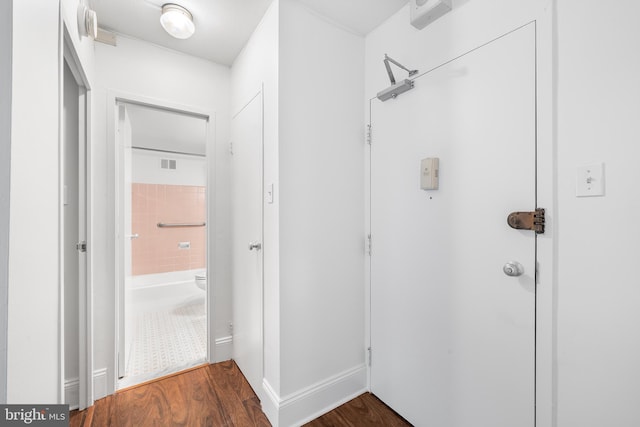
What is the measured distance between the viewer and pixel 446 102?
4.37 feet

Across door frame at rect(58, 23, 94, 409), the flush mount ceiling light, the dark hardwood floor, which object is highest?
the flush mount ceiling light

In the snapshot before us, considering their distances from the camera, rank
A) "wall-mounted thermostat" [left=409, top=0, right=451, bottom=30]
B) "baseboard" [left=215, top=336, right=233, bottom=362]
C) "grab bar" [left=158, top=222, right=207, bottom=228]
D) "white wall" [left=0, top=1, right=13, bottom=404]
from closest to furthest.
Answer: "white wall" [left=0, top=1, right=13, bottom=404] < "wall-mounted thermostat" [left=409, top=0, right=451, bottom=30] < "baseboard" [left=215, top=336, right=233, bottom=362] < "grab bar" [left=158, top=222, right=207, bottom=228]

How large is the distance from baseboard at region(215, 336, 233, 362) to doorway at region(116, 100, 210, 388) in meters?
0.10

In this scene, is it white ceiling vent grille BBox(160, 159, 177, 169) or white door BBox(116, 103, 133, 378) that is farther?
white ceiling vent grille BBox(160, 159, 177, 169)

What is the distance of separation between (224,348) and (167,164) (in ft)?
11.0

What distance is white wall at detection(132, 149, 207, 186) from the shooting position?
13.5ft

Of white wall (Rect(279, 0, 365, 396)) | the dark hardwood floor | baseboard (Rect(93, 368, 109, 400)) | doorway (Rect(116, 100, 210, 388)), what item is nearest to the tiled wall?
doorway (Rect(116, 100, 210, 388))

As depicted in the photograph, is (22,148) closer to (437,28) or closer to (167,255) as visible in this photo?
(437,28)

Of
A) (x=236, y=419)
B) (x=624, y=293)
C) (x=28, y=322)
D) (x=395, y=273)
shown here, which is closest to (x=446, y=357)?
(x=395, y=273)

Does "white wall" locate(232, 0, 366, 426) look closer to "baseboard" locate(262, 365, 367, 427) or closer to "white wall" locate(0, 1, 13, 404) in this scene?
"baseboard" locate(262, 365, 367, 427)

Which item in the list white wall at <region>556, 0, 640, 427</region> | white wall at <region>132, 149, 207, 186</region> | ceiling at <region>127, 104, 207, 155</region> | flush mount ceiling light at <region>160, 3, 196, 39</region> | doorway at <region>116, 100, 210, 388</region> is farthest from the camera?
white wall at <region>132, 149, 207, 186</region>

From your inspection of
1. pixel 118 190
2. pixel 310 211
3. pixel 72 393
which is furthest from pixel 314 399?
pixel 118 190

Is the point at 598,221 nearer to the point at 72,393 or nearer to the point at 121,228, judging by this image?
the point at 121,228

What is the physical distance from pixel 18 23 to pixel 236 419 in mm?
1896
